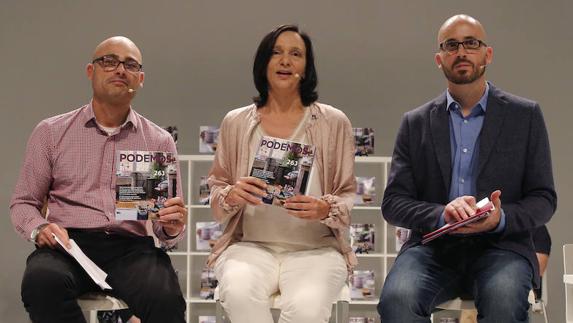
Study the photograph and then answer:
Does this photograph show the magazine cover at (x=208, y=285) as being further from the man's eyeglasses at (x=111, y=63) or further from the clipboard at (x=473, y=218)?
the clipboard at (x=473, y=218)

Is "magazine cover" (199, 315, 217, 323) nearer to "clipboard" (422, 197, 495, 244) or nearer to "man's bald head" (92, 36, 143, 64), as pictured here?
"man's bald head" (92, 36, 143, 64)

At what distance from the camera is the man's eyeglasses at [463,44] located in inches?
126

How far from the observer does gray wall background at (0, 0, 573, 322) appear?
22.3ft

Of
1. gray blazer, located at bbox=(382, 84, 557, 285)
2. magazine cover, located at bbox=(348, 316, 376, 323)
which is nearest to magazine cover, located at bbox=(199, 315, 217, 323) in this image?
magazine cover, located at bbox=(348, 316, 376, 323)

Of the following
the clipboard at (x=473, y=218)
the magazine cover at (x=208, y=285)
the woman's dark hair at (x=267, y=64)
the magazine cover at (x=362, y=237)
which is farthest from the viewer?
the magazine cover at (x=362, y=237)

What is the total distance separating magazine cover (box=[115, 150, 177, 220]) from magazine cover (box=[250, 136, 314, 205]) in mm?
357

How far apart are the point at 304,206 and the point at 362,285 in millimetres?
3423

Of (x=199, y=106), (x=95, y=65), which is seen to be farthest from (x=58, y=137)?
(x=199, y=106)

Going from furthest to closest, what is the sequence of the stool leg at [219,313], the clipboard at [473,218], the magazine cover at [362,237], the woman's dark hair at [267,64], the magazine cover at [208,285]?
1. the magazine cover at [362,237]
2. the magazine cover at [208,285]
3. the woman's dark hair at [267,64]
4. the stool leg at [219,313]
5. the clipboard at [473,218]

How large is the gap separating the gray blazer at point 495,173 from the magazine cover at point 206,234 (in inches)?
128

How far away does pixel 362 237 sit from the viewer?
251 inches

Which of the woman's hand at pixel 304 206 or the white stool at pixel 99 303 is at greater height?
the woman's hand at pixel 304 206

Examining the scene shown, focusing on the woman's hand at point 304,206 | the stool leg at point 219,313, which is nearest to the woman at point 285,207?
→ the woman's hand at point 304,206

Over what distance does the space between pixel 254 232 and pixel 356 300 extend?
319cm
